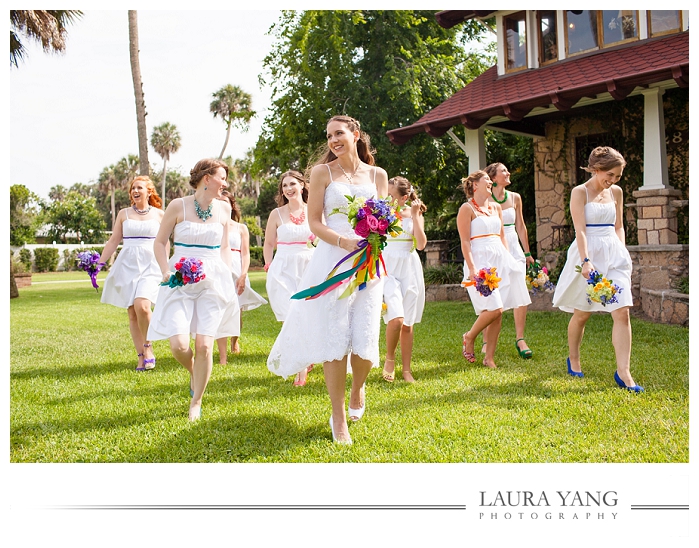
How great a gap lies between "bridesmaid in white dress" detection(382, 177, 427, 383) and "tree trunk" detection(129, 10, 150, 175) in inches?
436

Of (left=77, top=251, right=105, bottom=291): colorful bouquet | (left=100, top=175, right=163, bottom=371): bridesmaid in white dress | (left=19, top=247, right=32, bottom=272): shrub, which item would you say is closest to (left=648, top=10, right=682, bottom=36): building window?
(left=100, top=175, right=163, bottom=371): bridesmaid in white dress

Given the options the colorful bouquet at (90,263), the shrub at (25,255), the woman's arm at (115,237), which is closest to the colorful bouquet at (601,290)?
the woman's arm at (115,237)

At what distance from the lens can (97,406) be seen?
217 inches

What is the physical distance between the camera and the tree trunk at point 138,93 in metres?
15.0

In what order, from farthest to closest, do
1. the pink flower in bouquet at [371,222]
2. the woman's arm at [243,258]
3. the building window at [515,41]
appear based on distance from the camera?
the building window at [515,41]
the woman's arm at [243,258]
the pink flower in bouquet at [371,222]

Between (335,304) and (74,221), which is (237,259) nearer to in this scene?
(335,304)

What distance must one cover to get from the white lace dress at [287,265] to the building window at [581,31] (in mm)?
8974

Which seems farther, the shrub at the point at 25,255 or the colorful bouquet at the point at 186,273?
the shrub at the point at 25,255

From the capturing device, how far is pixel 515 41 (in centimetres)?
1456

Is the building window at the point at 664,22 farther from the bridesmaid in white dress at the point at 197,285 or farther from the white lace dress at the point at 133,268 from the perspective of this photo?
the bridesmaid in white dress at the point at 197,285

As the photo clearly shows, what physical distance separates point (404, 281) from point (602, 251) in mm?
1935
